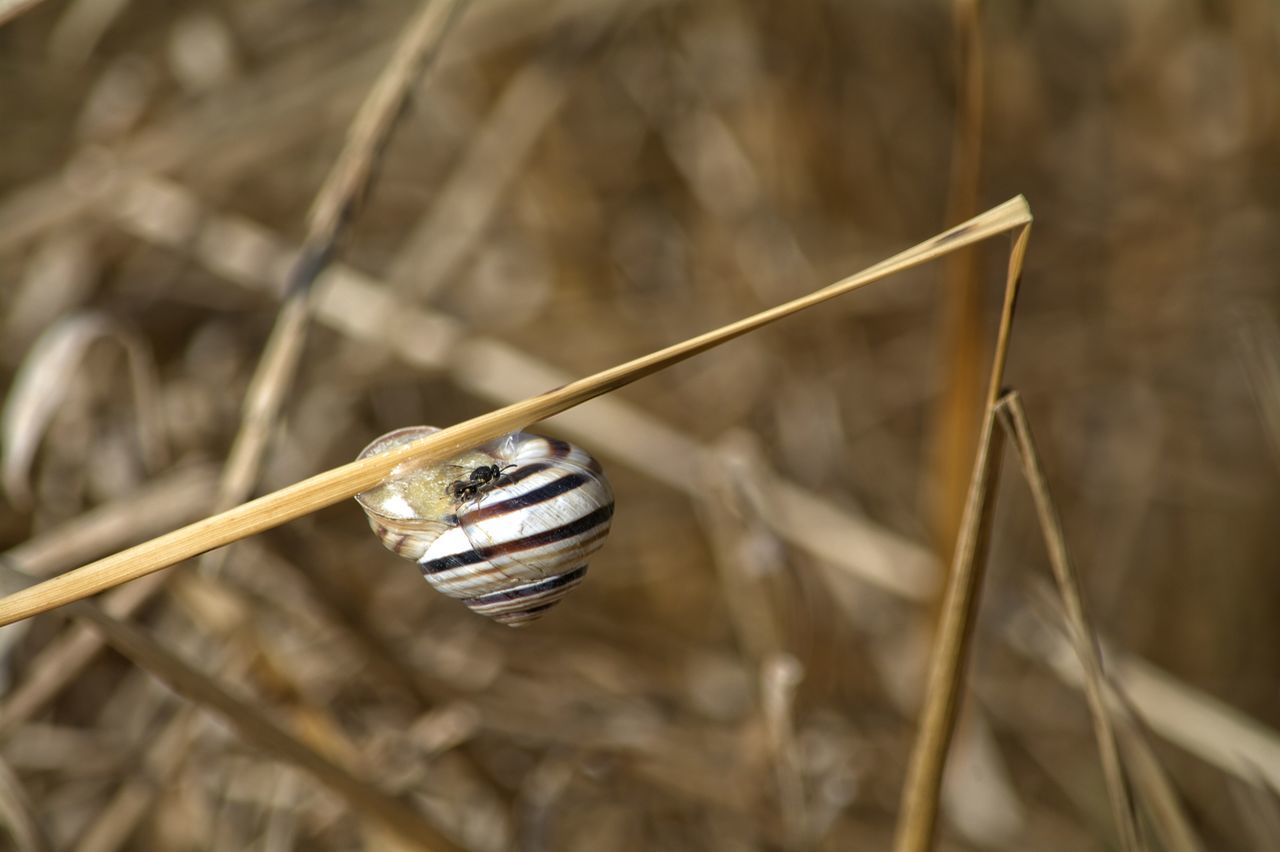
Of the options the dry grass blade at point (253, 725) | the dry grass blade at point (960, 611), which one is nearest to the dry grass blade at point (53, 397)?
the dry grass blade at point (253, 725)

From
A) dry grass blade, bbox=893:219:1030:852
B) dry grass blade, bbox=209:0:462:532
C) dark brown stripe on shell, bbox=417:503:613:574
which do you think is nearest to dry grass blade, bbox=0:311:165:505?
dry grass blade, bbox=209:0:462:532

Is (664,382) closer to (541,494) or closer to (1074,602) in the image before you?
(541,494)

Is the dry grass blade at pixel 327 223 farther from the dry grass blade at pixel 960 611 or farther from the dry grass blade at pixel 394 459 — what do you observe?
the dry grass blade at pixel 960 611

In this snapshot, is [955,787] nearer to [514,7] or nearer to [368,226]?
[514,7]

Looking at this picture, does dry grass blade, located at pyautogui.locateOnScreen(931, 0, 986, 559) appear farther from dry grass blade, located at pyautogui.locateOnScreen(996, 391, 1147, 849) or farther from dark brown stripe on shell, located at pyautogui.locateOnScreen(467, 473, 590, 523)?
dark brown stripe on shell, located at pyautogui.locateOnScreen(467, 473, 590, 523)

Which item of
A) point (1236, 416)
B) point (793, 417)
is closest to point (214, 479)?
point (793, 417)

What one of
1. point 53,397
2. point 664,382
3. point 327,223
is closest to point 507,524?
point 327,223
